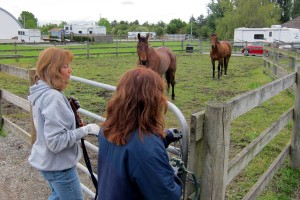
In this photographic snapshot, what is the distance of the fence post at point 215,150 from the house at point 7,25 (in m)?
76.8

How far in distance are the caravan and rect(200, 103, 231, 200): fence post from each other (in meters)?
33.9

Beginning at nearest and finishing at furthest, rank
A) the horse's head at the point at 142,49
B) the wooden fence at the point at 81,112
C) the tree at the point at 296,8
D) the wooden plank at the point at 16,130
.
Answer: the wooden fence at the point at 81,112 < the wooden plank at the point at 16,130 < the horse's head at the point at 142,49 < the tree at the point at 296,8

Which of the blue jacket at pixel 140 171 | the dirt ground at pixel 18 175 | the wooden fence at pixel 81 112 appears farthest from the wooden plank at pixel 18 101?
the blue jacket at pixel 140 171

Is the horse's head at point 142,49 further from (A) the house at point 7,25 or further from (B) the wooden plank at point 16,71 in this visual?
(A) the house at point 7,25

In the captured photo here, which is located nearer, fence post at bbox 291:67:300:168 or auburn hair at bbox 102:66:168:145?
auburn hair at bbox 102:66:168:145

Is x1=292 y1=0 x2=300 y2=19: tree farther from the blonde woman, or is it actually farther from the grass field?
the blonde woman

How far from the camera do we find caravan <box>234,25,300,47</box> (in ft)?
114

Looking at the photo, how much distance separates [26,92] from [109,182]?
8.18m

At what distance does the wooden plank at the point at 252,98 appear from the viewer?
210 centimetres

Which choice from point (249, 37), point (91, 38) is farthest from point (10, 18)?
point (249, 37)

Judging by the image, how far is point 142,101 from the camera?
1508mm

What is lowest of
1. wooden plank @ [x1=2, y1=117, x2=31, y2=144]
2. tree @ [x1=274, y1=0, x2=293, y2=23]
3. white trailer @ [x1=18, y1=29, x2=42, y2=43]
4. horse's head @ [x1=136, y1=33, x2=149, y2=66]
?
wooden plank @ [x1=2, y1=117, x2=31, y2=144]

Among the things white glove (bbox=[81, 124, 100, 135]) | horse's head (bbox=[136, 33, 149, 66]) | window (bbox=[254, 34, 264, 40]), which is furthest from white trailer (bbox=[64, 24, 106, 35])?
white glove (bbox=[81, 124, 100, 135])

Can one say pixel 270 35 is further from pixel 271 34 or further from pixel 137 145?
pixel 137 145
